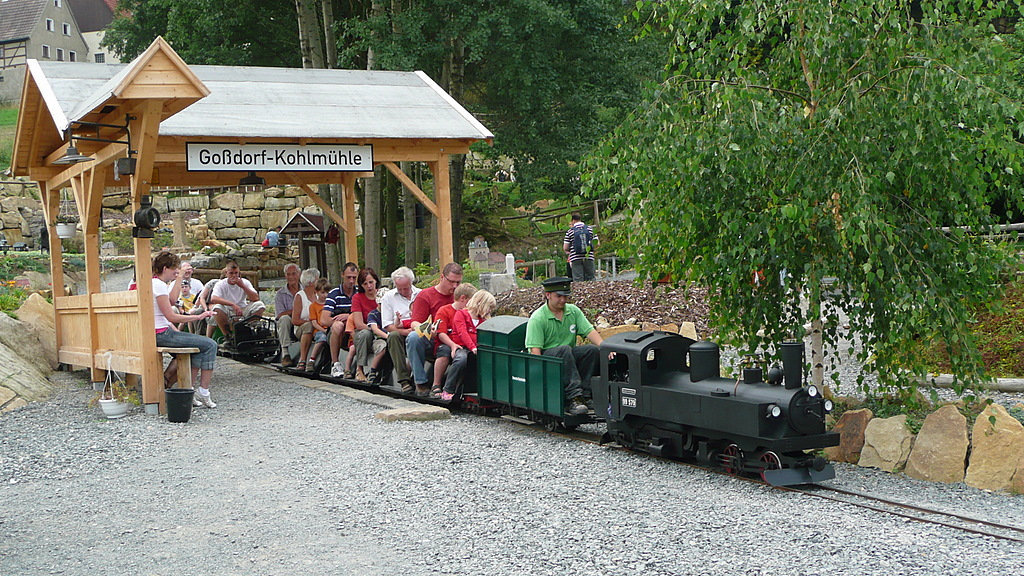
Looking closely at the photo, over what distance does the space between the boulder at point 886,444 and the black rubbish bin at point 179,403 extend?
6.63 metres

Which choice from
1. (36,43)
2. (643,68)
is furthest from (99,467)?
(36,43)

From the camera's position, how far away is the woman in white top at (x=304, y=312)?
15.0m

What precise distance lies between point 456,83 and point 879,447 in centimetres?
1923

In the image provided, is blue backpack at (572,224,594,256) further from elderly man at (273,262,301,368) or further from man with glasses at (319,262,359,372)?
man with glasses at (319,262,359,372)

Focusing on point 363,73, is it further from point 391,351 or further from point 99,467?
point 99,467

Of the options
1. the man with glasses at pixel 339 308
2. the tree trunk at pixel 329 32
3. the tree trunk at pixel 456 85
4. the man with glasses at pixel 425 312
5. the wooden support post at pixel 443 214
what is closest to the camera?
the man with glasses at pixel 425 312

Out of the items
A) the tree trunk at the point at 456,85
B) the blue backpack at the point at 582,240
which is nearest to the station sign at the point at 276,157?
the blue backpack at the point at 582,240

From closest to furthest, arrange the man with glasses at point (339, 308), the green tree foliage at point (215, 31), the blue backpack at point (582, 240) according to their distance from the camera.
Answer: the man with glasses at point (339, 308)
the blue backpack at point (582, 240)
the green tree foliage at point (215, 31)

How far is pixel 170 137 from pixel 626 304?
7921 millimetres

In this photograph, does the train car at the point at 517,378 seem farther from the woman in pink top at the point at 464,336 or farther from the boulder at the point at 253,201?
the boulder at the point at 253,201

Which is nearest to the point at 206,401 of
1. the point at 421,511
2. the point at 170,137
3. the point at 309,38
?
the point at 170,137

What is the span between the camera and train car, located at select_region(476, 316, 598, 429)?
9.70m

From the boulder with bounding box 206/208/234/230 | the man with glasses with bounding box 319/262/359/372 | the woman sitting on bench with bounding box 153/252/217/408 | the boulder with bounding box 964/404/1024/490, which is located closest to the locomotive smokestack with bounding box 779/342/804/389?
the boulder with bounding box 964/404/1024/490

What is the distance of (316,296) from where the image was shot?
15.4 meters
